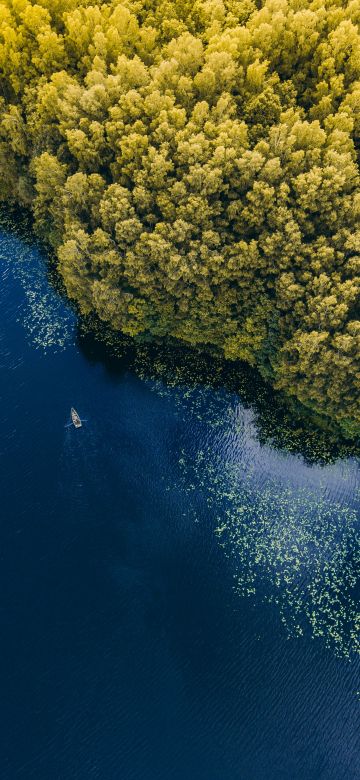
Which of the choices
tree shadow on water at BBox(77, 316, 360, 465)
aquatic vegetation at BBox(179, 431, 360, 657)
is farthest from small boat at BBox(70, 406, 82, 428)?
aquatic vegetation at BBox(179, 431, 360, 657)

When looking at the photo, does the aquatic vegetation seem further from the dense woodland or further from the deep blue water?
the dense woodland

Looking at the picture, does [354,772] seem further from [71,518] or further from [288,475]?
[71,518]

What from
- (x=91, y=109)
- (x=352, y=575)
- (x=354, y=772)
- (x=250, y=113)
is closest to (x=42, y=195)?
(x=91, y=109)

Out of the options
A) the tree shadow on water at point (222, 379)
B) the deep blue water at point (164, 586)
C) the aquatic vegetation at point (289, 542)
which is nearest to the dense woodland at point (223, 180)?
the tree shadow on water at point (222, 379)

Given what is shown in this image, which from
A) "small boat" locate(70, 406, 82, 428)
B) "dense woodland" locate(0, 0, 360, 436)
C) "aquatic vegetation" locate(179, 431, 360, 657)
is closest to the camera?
"aquatic vegetation" locate(179, 431, 360, 657)

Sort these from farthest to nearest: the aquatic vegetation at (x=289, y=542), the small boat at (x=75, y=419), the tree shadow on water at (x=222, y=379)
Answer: the tree shadow on water at (x=222, y=379) < the small boat at (x=75, y=419) < the aquatic vegetation at (x=289, y=542)

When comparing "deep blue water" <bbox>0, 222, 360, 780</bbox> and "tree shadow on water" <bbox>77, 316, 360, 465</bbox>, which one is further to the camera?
"tree shadow on water" <bbox>77, 316, 360, 465</bbox>

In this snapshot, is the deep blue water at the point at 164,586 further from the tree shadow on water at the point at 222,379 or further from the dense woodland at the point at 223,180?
the dense woodland at the point at 223,180
